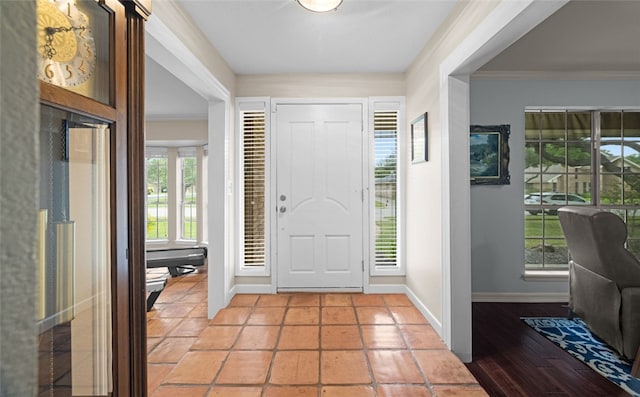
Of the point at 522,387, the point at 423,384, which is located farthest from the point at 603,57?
the point at 423,384

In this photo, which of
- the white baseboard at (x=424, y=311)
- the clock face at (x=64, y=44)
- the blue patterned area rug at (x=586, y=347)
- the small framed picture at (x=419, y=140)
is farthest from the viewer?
the small framed picture at (x=419, y=140)

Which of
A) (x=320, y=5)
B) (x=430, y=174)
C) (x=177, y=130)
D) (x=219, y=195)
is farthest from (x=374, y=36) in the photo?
(x=177, y=130)

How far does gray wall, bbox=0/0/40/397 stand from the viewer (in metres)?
0.22

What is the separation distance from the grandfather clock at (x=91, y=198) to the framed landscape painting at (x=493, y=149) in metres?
3.36

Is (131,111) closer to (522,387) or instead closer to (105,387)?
(105,387)

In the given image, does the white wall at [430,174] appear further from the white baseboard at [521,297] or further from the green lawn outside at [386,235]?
the white baseboard at [521,297]

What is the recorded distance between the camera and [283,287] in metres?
3.94

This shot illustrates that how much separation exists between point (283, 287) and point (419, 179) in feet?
6.32

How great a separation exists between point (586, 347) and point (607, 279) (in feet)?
1.84

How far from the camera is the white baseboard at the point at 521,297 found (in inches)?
149

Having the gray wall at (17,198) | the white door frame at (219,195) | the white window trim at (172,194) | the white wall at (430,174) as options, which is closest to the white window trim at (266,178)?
the white door frame at (219,195)

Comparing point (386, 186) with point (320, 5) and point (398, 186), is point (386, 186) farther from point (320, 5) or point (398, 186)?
point (320, 5)

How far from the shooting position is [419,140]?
331 cm

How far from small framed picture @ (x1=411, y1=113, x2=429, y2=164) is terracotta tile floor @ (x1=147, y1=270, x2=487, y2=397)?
1490mm
